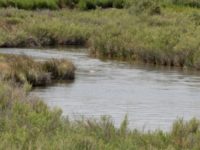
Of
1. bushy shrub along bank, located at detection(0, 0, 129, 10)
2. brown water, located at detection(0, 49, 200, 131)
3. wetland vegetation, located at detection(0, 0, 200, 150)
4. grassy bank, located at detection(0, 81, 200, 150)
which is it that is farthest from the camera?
bushy shrub along bank, located at detection(0, 0, 129, 10)

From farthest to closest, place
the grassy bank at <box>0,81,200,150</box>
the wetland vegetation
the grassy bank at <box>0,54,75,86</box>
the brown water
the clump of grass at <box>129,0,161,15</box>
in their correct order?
1. the clump of grass at <box>129,0,161,15</box>
2. the grassy bank at <box>0,54,75,86</box>
3. the brown water
4. the wetland vegetation
5. the grassy bank at <box>0,81,200,150</box>

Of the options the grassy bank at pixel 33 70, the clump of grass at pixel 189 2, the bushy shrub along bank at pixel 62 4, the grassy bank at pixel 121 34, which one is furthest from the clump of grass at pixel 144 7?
the grassy bank at pixel 33 70

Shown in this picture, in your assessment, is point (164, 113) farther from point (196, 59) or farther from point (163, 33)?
point (163, 33)

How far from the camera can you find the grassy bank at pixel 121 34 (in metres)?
32.4

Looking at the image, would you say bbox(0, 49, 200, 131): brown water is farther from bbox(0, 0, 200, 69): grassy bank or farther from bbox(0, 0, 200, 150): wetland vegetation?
bbox(0, 0, 200, 69): grassy bank

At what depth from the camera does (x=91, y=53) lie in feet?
118

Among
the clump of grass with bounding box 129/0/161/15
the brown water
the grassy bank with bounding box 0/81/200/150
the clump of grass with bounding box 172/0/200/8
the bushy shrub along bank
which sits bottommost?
the clump of grass with bounding box 172/0/200/8

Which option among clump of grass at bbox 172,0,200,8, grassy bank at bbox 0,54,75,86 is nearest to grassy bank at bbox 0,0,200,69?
grassy bank at bbox 0,54,75,86

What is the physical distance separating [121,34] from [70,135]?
84.7ft

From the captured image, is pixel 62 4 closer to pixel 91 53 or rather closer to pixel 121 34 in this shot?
pixel 121 34

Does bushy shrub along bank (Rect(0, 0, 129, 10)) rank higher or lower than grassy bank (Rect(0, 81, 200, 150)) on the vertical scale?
lower

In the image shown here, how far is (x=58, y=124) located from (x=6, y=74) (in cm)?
1137

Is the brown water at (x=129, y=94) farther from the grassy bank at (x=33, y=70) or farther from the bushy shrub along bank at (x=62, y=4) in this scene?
the bushy shrub along bank at (x=62, y=4)

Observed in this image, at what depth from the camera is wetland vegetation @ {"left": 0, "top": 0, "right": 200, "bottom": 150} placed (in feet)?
38.3
